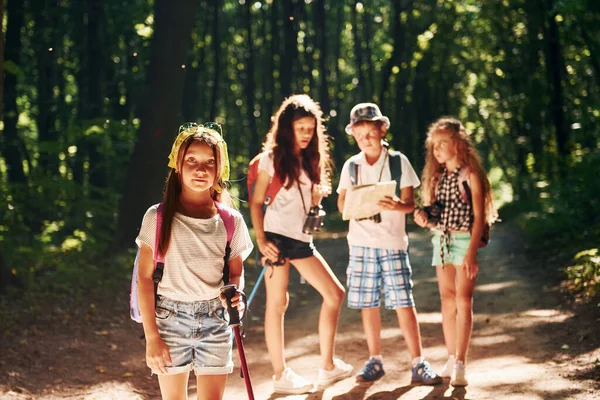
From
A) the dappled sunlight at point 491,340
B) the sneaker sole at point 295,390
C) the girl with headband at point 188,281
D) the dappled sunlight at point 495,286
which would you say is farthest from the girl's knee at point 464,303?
the dappled sunlight at point 495,286

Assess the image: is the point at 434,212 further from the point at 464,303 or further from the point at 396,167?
the point at 464,303

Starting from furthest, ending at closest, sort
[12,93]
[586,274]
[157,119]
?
[12,93] < [157,119] < [586,274]

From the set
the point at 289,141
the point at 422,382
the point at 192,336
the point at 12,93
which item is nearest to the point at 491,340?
the point at 422,382

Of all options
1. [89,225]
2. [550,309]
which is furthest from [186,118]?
[550,309]

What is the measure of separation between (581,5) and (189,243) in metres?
13.3

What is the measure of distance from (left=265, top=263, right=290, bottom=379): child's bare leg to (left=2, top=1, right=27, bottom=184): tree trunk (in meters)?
13.0

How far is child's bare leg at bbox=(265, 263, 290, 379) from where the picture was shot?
672 centimetres

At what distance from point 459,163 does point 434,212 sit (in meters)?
0.45

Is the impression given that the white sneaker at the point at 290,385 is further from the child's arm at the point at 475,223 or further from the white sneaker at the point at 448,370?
the child's arm at the point at 475,223

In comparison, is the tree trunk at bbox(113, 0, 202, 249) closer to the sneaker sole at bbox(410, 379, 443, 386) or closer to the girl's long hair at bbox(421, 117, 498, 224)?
the girl's long hair at bbox(421, 117, 498, 224)

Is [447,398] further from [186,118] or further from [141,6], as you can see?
[186,118]

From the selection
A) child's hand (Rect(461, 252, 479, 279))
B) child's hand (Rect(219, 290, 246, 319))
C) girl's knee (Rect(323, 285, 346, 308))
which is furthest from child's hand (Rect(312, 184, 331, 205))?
child's hand (Rect(219, 290, 246, 319))

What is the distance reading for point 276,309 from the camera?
22.1 ft

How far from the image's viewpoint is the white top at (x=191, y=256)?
439 cm
